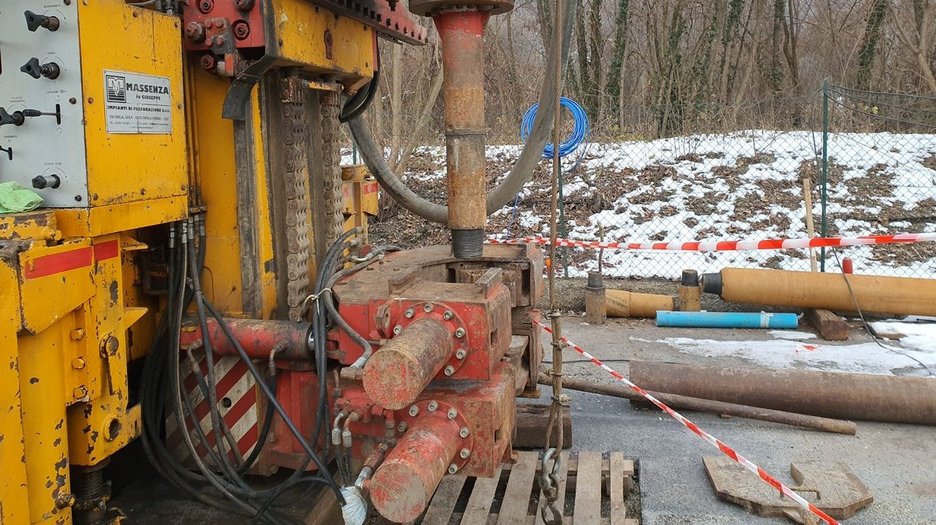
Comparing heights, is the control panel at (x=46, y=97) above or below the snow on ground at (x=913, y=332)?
above

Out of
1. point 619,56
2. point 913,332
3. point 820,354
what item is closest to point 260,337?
point 820,354

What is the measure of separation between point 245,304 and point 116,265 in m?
0.70

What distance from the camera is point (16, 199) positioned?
9.00ft

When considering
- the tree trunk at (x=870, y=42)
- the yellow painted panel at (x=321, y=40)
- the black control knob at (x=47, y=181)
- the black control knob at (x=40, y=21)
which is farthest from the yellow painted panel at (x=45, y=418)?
the tree trunk at (x=870, y=42)

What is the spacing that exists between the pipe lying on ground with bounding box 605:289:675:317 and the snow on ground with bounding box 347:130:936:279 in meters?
1.60

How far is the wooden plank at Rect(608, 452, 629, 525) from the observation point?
375cm

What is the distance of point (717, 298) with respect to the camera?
789cm

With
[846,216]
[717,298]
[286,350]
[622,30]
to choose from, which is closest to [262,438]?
[286,350]

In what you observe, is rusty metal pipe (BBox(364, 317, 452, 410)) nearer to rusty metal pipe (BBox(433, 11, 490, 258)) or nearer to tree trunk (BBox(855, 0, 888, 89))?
rusty metal pipe (BBox(433, 11, 490, 258))

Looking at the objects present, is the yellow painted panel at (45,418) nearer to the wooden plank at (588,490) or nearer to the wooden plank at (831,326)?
the wooden plank at (588,490)

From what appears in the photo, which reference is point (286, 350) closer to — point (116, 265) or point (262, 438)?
point (262, 438)

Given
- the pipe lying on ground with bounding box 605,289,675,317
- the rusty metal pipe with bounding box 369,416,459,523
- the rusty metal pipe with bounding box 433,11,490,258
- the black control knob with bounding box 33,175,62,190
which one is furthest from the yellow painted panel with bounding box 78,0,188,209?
the pipe lying on ground with bounding box 605,289,675,317

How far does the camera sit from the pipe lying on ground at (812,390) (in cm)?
493


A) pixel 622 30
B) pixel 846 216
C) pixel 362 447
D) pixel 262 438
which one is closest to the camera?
pixel 362 447
